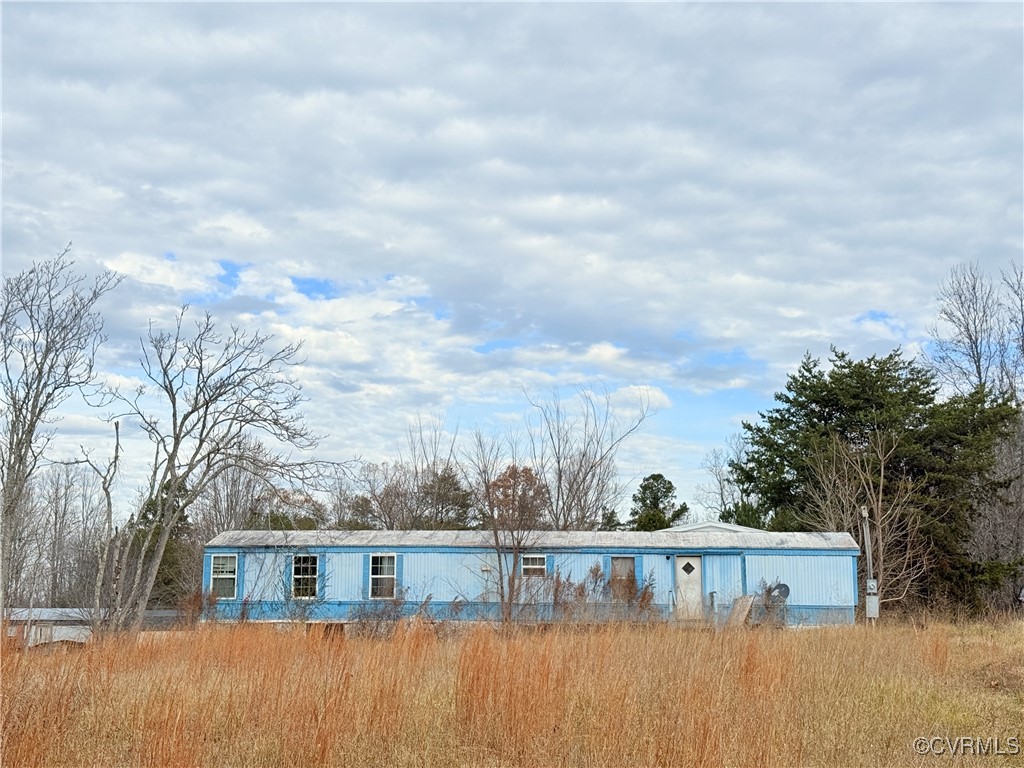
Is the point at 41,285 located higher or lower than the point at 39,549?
higher

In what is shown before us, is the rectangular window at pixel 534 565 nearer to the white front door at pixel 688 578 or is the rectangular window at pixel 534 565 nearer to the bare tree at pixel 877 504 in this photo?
the white front door at pixel 688 578

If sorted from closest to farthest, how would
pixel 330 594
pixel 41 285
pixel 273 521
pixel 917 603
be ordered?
1. pixel 41 285
2. pixel 330 594
3. pixel 917 603
4. pixel 273 521

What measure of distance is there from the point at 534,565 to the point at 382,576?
3.43 metres

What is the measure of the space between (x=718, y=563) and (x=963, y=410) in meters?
9.58

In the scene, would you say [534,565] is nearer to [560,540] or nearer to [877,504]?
[560,540]

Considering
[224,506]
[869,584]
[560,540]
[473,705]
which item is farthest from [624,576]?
[224,506]

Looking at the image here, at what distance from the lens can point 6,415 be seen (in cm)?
1614

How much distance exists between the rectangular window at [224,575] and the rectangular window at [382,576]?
305 cm

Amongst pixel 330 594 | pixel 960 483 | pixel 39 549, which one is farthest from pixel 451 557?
pixel 960 483

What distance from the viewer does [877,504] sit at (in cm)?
2314

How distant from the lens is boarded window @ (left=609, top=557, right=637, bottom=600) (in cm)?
1969

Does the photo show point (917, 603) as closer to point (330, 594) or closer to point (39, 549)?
point (330, 594)

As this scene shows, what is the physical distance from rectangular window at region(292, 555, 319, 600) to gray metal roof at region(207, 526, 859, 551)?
1.31 feet

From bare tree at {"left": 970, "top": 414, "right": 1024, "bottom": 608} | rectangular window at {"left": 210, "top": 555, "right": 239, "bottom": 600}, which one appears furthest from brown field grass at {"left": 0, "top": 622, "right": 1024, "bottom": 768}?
bare tree at {"left": 970, "top": 414, "right": 1024, "bottom": 608}
